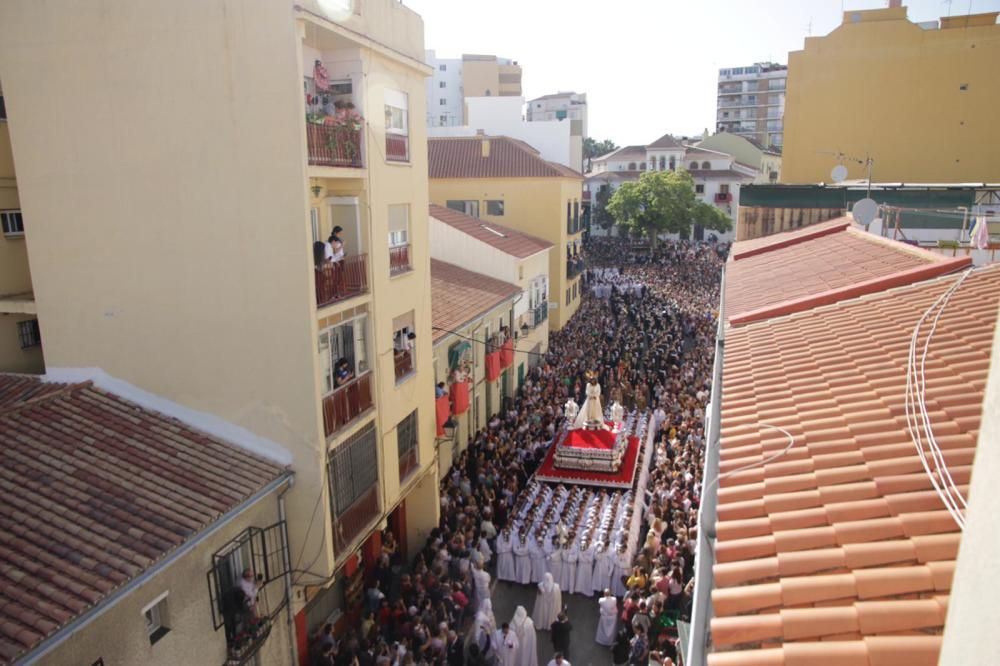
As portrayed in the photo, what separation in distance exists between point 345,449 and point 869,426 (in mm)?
8069

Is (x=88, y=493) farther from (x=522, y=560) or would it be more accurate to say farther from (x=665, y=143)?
(x=665, y=143)

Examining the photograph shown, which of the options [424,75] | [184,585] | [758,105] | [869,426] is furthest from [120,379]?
[758,105]

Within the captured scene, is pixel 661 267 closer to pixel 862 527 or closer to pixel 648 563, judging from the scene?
pixel 648 563

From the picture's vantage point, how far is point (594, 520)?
15.7 m

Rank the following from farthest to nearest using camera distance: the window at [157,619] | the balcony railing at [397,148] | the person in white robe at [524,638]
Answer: the balcony railing at [397,148] < the person in white robe at [524,638] < the window at [157,619]

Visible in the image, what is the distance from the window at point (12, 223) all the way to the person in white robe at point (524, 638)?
34.7ft

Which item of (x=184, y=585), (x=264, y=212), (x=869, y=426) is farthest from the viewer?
(x=264, y=212)

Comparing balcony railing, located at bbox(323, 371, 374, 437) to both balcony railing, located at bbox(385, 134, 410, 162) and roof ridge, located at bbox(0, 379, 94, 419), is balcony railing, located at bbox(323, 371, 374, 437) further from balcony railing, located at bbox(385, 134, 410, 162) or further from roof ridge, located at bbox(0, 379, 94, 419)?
balcony railing, located at bbox(385, 134, 410, 162)

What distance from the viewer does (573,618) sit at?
13812mm

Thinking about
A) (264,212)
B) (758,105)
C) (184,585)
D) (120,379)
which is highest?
(758,105)

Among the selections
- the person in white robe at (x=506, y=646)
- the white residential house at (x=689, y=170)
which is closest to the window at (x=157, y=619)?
the person in white robe at (x=506, y=646)

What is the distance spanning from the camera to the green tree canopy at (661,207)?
2291 inches

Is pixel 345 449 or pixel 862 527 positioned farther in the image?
pixel 345 449

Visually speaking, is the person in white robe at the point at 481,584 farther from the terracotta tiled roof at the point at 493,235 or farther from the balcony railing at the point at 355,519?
the terracotta tiled roof at the point at 493,235
